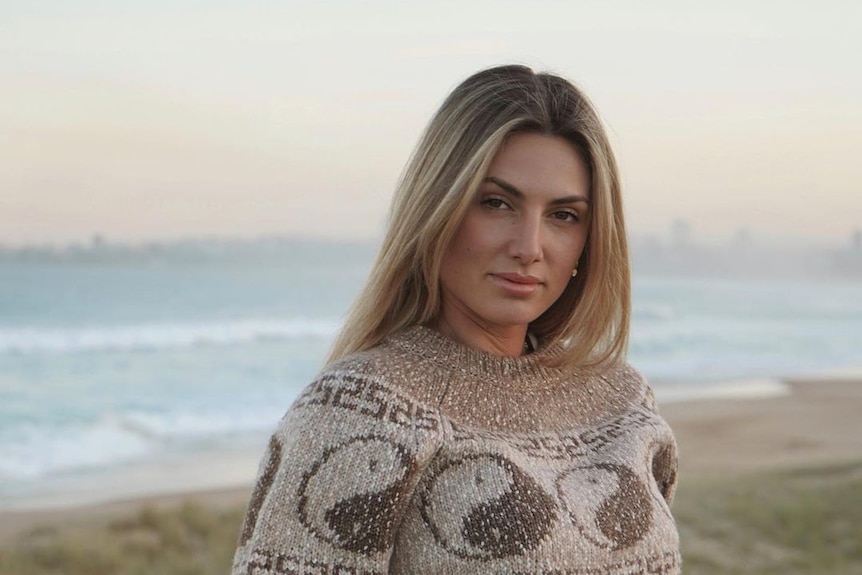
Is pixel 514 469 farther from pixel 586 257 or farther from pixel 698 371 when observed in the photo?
pixel 698 371

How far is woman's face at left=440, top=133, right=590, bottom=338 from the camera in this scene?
208cm

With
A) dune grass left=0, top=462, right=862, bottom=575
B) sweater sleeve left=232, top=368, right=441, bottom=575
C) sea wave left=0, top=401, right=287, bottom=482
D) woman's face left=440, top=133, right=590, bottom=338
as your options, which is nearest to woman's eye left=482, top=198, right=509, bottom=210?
woman's face left=440, top=133, right=590, bottom=338

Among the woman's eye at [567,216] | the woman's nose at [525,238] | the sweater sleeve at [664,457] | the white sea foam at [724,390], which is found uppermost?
the woman's eye at [567,216]

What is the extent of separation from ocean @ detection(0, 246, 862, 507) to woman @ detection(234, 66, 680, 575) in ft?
26.7

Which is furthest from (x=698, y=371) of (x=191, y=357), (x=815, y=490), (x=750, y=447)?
(x=815, y=490)

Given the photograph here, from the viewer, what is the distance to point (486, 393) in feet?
7.01

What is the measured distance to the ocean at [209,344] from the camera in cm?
1273

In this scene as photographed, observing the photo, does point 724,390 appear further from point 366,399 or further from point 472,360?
point 366,399

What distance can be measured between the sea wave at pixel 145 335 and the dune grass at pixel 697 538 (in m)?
12.4

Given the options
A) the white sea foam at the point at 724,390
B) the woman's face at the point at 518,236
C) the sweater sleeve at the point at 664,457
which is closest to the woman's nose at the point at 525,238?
the woman's face at the point at 518,236

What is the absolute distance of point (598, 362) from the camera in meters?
2.45

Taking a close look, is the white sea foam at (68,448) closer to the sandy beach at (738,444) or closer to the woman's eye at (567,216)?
the sandy beach at (738,444)

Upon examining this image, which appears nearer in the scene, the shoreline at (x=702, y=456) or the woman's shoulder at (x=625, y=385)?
the woman's shoulder at (x=625, y=385)

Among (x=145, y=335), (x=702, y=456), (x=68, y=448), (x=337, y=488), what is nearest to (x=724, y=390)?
(x=702, y=456)
